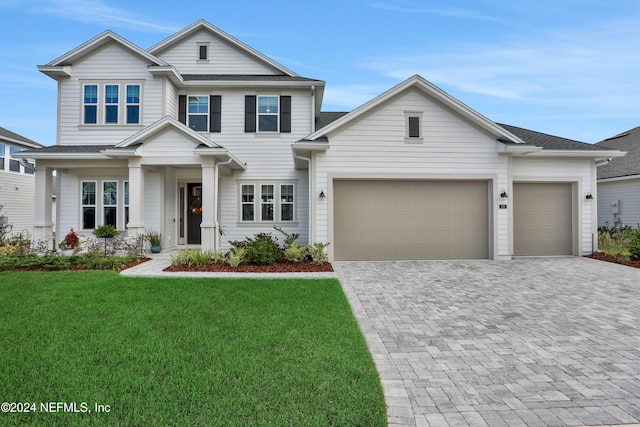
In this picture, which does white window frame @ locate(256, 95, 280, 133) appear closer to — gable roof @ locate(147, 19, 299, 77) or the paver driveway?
gable roof @ locate(147, 19, 299, 77)

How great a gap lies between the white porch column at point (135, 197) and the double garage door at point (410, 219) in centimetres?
656

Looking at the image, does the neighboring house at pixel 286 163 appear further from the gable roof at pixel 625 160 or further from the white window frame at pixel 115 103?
the gable roof at pixel 625 160

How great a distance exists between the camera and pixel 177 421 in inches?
103

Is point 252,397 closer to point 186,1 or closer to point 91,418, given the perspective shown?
point 91,418

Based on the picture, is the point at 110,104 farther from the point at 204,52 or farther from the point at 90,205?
the point at 204,52

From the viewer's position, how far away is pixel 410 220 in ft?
36.4

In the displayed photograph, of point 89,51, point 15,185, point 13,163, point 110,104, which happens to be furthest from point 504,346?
point 13,163

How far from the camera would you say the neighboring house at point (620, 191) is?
16.1m

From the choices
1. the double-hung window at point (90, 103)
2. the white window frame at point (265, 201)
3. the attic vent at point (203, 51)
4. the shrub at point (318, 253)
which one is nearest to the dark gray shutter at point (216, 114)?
the attic vent at point (203, 51)

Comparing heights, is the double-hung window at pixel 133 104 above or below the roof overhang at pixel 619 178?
above

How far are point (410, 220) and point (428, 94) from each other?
4.12 m

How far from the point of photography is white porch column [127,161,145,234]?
11.1 metres

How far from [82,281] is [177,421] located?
21.3ft

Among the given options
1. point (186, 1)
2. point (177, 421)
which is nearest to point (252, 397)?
point (177, 421)
